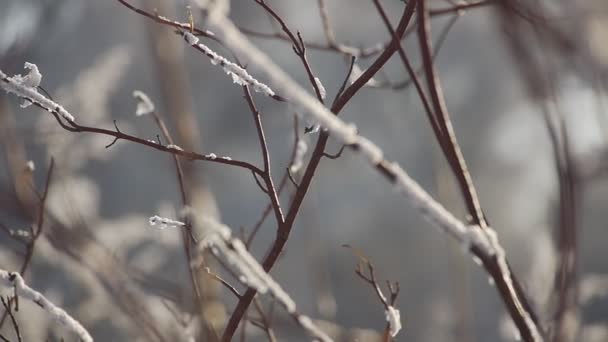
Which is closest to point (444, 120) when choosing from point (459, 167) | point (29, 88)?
point (459, 167)

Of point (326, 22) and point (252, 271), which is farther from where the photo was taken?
point (326, 22)

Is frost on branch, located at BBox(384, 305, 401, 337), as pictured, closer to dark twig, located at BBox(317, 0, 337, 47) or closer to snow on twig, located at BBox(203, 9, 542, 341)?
snow on twig, located at BBox(203, 9, 542, 341)

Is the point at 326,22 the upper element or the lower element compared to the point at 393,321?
upper

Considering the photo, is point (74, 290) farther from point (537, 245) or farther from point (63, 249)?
point (537, 245)

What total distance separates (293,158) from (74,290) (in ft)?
5.07

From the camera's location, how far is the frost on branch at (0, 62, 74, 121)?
19.0 inches

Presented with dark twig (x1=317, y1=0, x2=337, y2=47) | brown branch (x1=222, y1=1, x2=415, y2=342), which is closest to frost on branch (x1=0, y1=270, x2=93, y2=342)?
brown branch (x1=222, y1=1, x2=415, y2=342)

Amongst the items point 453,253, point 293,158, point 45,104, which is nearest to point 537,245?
point 453,253

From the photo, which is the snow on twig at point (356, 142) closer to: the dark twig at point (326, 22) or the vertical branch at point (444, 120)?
the vertical branch at point (444, 120)

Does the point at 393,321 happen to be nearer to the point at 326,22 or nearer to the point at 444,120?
the point at 444,120

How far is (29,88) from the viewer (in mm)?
488

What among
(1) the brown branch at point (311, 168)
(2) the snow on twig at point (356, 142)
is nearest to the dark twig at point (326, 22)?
(1) the brown branch at point (311, 168)

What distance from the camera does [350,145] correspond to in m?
0.35

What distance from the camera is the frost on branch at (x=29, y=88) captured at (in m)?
0.48
